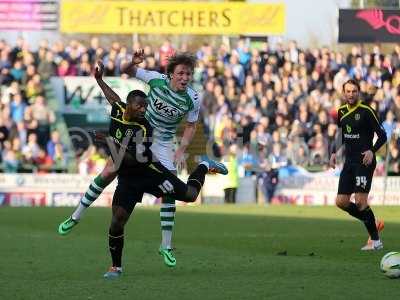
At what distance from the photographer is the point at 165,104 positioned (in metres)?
12.0

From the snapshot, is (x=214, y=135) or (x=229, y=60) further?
(x=229, y=60)

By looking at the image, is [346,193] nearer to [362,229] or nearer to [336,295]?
[362,229]

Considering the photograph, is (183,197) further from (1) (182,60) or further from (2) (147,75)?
(2) (147,75)

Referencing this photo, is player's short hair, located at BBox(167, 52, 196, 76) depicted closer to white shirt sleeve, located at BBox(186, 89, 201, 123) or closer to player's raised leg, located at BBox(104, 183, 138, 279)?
white shirt sleeve, located at BBox(186, 89, 201, 123)

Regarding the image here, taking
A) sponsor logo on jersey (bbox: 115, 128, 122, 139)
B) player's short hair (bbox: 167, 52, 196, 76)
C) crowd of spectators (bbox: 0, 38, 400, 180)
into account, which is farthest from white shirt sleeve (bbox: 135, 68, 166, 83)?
crowd of spectators (bbox: 0, 38, 400, 180)

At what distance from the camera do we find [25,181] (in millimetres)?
27312

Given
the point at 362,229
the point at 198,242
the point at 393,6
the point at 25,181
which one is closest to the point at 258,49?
the point at 393,6

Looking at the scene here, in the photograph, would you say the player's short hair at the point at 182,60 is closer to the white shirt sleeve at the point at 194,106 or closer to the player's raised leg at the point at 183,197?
the white shirt sleeve at the point at 194,106

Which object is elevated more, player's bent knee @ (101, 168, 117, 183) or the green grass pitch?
player's bent knee @ (101, 168, 117, 183)

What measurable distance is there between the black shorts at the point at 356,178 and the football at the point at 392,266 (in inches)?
158

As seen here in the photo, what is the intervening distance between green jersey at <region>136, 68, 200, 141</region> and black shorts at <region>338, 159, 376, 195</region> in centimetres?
A: 310

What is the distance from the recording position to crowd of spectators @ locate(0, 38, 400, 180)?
93.2 ft

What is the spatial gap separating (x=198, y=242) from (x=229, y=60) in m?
16.4

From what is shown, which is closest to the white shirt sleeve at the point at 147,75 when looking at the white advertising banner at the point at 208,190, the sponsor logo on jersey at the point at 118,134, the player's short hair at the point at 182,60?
the player's short hair at the point at 182,60
